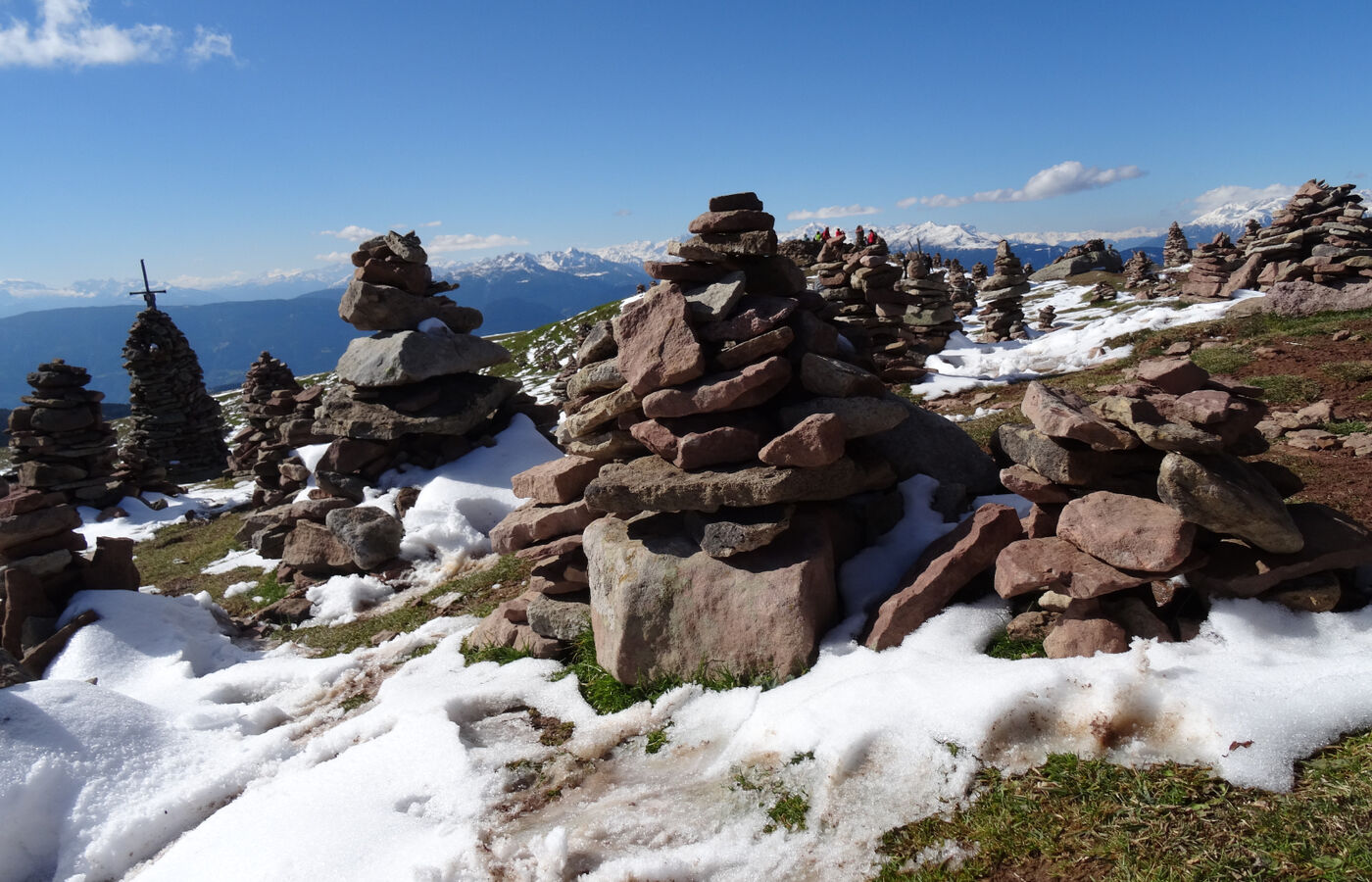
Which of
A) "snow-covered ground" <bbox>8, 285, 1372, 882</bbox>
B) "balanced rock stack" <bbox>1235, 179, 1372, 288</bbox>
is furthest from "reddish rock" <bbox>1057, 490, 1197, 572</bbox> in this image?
"balanced rock stack" <bbox>1235, 179, 1372, 288</bbox>

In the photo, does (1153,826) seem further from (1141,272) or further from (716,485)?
(1141,272)

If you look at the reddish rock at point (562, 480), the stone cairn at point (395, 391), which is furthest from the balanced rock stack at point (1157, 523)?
the stone cairn at point (395, 391)

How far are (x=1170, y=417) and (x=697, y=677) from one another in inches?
174

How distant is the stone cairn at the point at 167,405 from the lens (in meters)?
37.8

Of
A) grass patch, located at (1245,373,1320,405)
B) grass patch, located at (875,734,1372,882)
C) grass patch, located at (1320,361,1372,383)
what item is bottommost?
grass patch, located at (875,734,1372,882)

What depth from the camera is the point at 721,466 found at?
677 centimetres

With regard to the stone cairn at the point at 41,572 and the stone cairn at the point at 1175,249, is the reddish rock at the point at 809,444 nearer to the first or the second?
the stone cairn at the point at 41,572

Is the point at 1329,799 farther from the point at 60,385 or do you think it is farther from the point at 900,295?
the point at 60,385

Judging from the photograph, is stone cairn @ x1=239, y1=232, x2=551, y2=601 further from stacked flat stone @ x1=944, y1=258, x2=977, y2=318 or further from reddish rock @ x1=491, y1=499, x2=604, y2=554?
stacked flat stone @ x1=944, y1=258, x2=977, y2=318

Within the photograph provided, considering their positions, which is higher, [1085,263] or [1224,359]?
[1085,263]

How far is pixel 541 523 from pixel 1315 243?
2886cm

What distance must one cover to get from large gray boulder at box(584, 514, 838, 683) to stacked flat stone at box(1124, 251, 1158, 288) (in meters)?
39.4

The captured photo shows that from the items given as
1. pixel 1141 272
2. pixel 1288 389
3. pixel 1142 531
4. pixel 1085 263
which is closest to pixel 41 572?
pixel 1142 531

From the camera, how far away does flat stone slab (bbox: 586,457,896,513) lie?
645 centimetres
